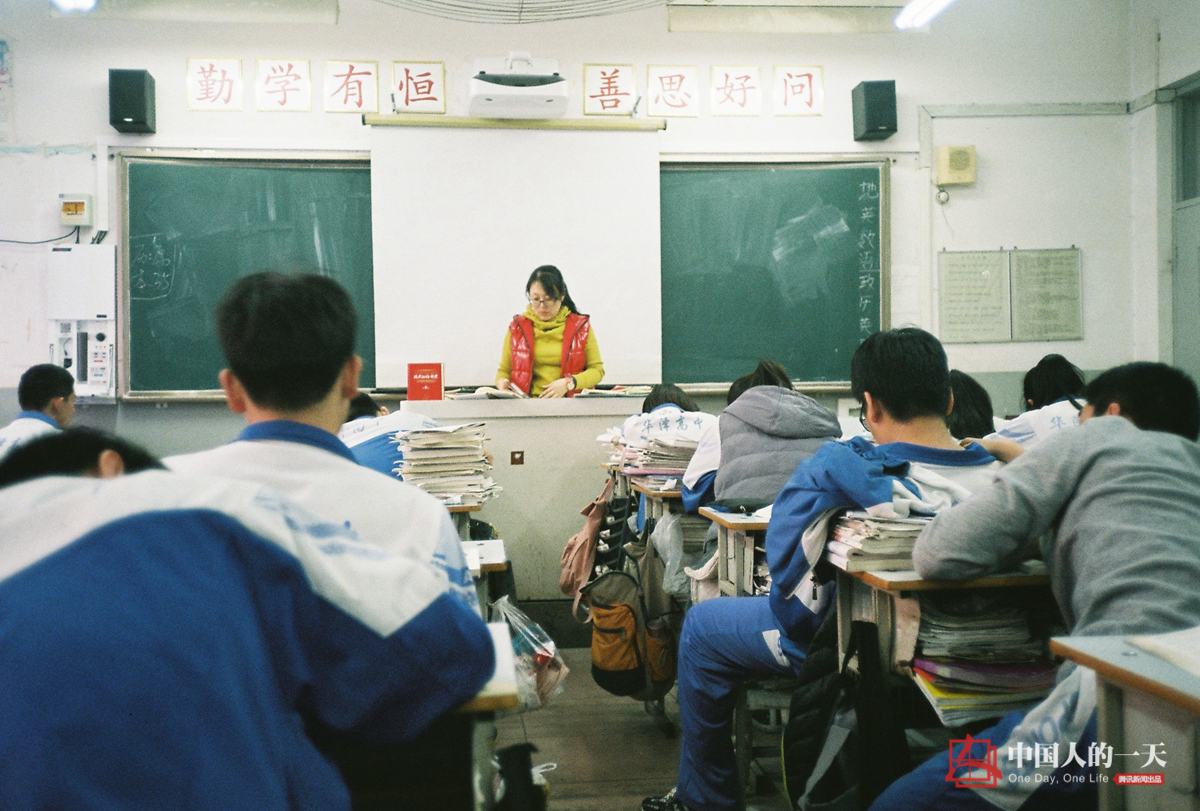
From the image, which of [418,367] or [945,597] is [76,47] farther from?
[945,597]

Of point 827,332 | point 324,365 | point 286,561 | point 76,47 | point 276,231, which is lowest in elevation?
point 286,561

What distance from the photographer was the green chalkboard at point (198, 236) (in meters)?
4.58

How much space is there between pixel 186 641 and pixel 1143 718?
3.17 ft

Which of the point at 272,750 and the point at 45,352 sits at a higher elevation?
the point at 45,352

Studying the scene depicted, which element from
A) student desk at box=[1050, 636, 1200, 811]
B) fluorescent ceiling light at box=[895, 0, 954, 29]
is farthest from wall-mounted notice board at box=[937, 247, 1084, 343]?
student desk at box=[1050, 636, 1200, 811]

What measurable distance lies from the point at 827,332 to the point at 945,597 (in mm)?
3812

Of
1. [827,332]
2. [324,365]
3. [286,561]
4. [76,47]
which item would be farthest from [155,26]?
[286,561]

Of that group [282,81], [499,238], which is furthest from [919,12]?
[282,81]

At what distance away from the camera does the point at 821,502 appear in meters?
1.53

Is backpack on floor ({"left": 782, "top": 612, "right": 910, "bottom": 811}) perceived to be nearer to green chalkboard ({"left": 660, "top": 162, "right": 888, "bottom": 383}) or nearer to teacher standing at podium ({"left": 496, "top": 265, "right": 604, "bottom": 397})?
teacher standing at podium ({"left": 496, "top": 265, "right": 604, "bottom": 397})

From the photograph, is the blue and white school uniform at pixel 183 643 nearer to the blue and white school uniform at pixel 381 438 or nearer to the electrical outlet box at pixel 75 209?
the blue and white school uniform at pixel 381 438

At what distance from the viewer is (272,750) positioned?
643mm

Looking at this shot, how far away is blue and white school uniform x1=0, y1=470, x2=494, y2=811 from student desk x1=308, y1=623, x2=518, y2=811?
3.4 inches

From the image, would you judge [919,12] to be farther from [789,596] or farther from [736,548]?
[789,596]
